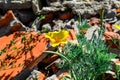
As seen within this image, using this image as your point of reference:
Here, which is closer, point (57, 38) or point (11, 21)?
point (57, 38)

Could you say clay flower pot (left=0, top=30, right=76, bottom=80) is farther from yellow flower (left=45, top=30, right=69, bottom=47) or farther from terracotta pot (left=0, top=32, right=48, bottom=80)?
yellow flower (left=45, top=30, right=69, bottom=47)

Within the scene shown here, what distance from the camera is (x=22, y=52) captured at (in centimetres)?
386

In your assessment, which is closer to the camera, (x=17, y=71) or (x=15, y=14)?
(x=17, y=71)

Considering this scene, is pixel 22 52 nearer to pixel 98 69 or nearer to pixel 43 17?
pixel 43 17

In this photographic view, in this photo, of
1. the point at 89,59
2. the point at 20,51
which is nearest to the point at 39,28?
the point at 20,51

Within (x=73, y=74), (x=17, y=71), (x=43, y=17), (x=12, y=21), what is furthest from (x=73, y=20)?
(x=73, y=74)

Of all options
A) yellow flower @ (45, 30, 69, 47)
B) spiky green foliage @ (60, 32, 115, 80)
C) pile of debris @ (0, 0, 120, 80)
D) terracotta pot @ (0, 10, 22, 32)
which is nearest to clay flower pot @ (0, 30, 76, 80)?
pile of debris @ (0, 0, 120, 80)

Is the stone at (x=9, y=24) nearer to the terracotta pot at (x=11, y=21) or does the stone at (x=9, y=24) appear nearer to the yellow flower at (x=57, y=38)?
the terracotta pot at (x=11, y=21)

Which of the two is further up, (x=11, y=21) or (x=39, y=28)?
(x=11, y=21)

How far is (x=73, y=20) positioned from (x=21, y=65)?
3.02 feet

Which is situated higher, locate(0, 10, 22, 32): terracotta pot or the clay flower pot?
locate(0, 10, 22, 32): terracotta pot

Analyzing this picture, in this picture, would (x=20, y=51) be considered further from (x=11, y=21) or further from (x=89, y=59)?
(x=89, y=59)

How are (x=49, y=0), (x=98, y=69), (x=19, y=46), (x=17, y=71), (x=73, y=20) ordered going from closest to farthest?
(x=98, y=69) < (x=17, y=71) < (x=19, y=46) < (x=73, y=20) < (x=49, y=0)

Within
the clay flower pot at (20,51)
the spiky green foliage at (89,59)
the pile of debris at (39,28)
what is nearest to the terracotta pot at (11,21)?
the pile of debris at (39,28)
